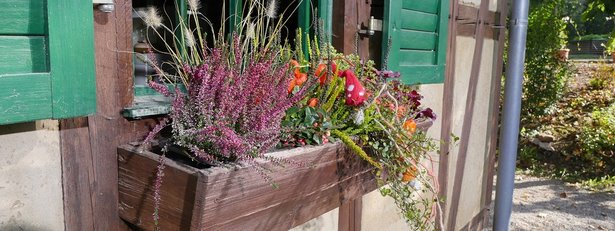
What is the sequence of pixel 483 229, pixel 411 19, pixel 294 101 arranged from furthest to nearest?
pixel 483 229 → pixel 411 19 → pixel 294 101

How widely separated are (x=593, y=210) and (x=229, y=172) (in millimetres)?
6275

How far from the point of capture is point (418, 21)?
2811 mm

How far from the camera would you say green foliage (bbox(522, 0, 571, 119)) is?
9055 millimetres

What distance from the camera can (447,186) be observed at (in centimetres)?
383

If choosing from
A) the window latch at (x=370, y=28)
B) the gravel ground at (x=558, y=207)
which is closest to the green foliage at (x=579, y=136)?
the gravel ground at (x=558, y=207)

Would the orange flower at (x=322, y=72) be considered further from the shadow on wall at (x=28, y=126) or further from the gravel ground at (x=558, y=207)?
the gravel ground at (x=558, y=207)

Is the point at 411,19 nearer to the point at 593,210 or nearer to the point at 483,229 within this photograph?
the point at 483,229

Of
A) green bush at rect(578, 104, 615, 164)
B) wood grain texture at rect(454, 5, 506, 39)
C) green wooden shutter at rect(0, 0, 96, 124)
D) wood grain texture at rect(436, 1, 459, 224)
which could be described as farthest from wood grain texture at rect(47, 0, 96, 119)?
green bush at rect(578, 104, 615, 164)

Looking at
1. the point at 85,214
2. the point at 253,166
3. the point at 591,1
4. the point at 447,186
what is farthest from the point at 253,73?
the point at 591,1

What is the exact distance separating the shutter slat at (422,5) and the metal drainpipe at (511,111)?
0.86 metres

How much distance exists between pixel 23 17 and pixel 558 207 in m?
6.59

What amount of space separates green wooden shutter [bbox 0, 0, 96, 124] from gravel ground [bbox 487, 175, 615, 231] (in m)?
5.12

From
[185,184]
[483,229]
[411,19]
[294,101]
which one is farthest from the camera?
[483,229]

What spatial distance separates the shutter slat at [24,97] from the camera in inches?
45.4
